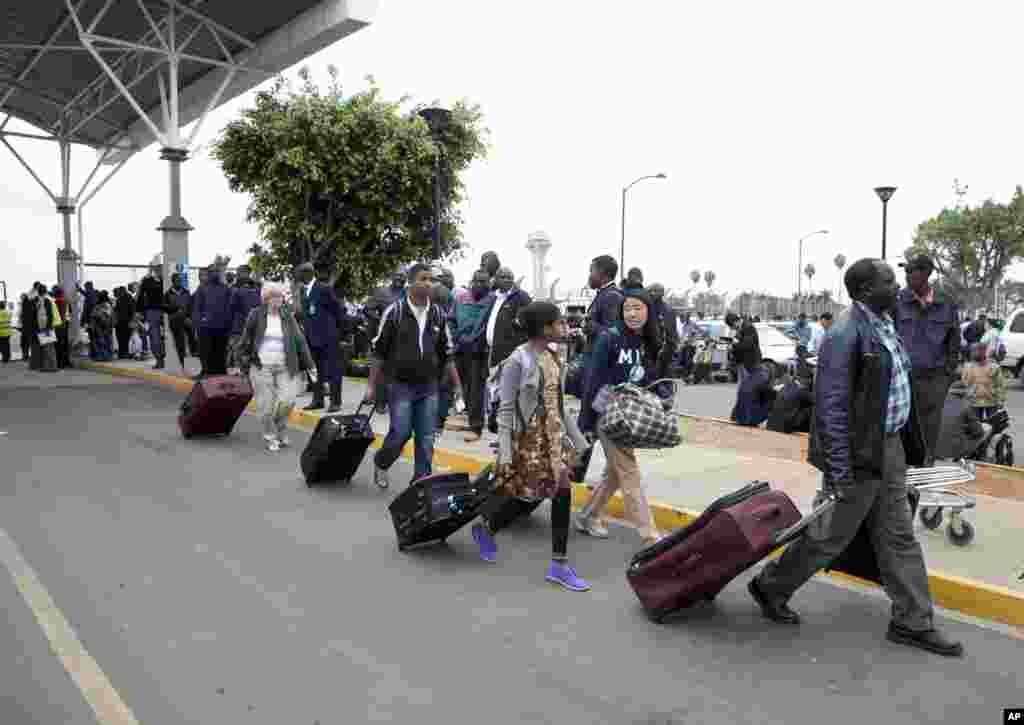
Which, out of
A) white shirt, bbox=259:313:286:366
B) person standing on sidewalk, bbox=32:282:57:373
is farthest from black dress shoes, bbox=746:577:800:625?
person standing on sidewalk, bbox=32:282:57:373

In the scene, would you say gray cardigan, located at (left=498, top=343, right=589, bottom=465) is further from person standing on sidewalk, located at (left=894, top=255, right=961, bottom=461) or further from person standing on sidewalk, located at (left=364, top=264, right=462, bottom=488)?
person standing on sidewalk, located at (left=894, top=255, right=961, bottom=461)

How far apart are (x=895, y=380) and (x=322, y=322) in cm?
810

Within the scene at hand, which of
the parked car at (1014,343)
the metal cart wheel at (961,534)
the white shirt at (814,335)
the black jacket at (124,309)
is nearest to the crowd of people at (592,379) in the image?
the metal cart wheel at (961,534)

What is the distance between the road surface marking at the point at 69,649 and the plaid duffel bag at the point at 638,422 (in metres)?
2.94

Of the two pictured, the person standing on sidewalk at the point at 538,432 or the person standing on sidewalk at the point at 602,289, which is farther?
the person standing on sidewalk at the point at 602,289

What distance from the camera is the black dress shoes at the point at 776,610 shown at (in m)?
4.53

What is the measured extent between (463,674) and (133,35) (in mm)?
20177

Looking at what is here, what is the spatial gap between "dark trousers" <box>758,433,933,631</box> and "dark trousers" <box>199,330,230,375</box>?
10.1 m

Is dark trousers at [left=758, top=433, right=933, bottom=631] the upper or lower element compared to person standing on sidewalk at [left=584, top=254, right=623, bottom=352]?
lower

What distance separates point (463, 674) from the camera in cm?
390

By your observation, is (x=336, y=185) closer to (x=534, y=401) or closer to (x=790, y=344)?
(x=790, y=344)

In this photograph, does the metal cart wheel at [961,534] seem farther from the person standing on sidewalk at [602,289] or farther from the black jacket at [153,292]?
the black jacket at [153,292]

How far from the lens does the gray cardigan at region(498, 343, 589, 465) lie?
16.5ft

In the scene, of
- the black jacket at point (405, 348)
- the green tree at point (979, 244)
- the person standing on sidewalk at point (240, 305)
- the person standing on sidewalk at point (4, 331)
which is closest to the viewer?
the black jacket at point (405, 348)
